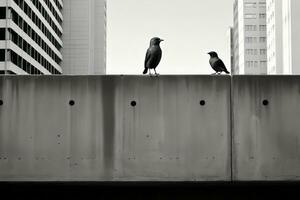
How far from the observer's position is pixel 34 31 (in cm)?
7088

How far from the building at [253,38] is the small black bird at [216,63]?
465 ft

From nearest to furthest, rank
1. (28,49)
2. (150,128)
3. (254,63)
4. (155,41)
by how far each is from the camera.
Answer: (150,128), (155,41), (28,49), (254,63)

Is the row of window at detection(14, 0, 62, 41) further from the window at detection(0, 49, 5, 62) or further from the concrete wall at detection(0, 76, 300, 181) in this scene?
the concrete wall at detection(0, 76, 300, 181)

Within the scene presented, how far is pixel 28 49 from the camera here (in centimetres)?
6681

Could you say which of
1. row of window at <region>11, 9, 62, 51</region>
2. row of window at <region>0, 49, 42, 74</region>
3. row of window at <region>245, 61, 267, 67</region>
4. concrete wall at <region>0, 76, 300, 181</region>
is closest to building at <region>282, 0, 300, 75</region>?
row of window at <region>11, 9, 62, 51</region>

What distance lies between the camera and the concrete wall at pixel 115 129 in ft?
23.8

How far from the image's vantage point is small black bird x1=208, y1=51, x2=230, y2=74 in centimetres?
845

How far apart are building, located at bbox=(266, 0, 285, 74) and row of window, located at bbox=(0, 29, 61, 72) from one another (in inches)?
1986

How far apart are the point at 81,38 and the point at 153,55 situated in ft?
364

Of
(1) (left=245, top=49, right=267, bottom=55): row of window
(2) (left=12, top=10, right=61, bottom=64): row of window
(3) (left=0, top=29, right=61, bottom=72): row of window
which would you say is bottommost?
(3) (left=0, top=29, right=61, bottom=72): row of window

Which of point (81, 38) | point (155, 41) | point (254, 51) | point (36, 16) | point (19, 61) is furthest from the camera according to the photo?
point (254, 51)

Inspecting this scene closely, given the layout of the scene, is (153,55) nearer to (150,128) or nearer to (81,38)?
(150,128)

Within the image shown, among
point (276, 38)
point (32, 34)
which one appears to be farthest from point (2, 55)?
point (276, 38)
